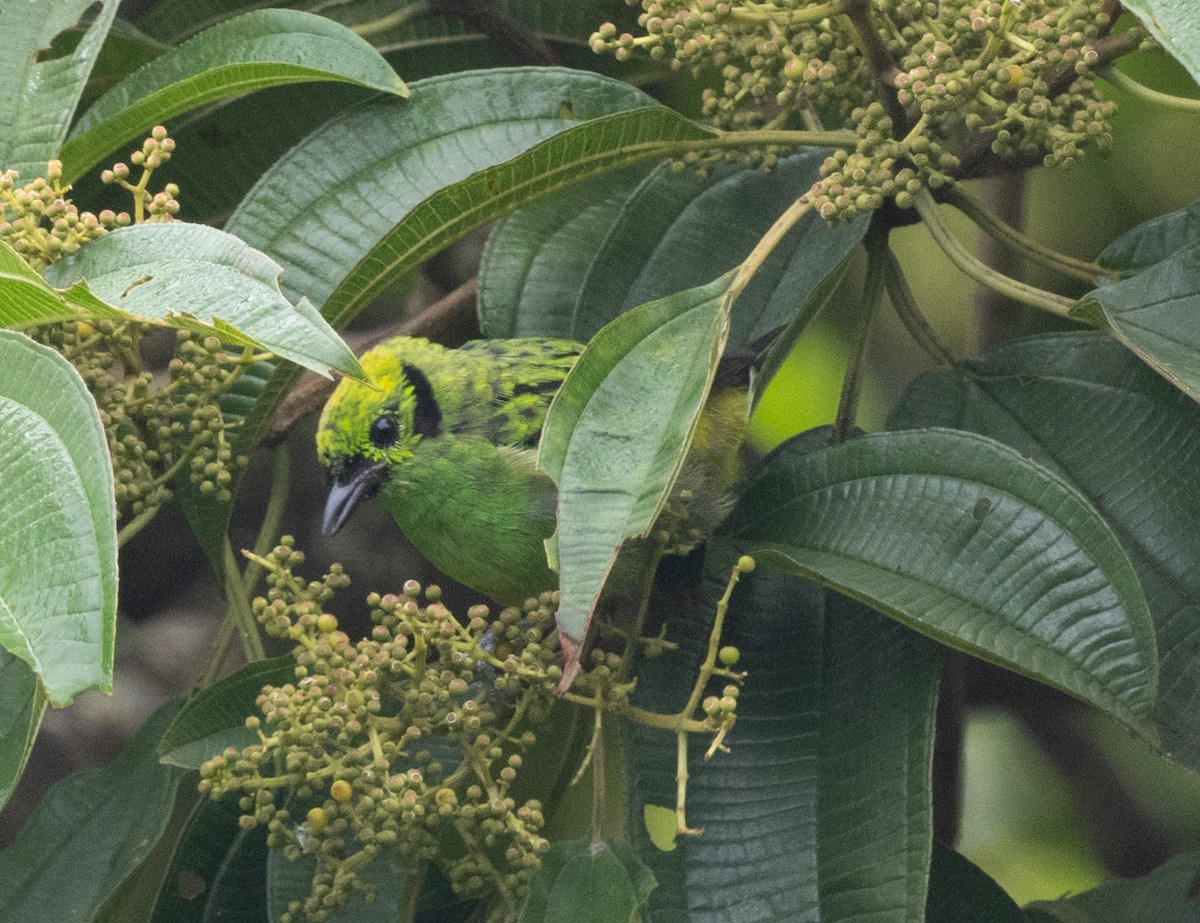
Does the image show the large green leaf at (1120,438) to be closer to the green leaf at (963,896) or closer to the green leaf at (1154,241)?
the green leaf at (1154,241)

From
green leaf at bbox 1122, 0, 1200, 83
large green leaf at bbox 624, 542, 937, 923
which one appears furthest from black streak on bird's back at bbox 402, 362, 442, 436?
green leaf at bbox 1122, 0, 1200, 83

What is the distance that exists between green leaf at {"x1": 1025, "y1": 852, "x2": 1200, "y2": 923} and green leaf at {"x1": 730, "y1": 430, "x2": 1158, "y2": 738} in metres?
0.66

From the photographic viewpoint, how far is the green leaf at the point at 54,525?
0.89 meters

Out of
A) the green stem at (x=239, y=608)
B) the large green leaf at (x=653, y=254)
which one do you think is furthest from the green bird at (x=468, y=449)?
the green stem at (x=239, y=608)

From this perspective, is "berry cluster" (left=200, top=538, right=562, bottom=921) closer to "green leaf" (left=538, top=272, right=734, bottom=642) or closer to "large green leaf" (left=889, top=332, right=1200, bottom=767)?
"green leaf" (left=538, top=272, right=734, bottom=642)

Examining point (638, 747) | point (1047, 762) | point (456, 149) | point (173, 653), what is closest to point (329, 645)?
point (638, 747)

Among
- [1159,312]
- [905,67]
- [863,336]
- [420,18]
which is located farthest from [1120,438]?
[420,18]

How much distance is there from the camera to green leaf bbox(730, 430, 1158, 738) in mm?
1254

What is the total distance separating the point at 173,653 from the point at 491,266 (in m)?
1.28

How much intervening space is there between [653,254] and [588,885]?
2.95 feet

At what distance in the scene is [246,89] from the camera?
1.70m

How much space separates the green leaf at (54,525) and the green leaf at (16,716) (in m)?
0.32

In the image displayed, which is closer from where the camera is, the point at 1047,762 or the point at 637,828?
the point at 637,828

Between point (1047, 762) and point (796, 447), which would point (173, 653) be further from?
point (1047, 762)
